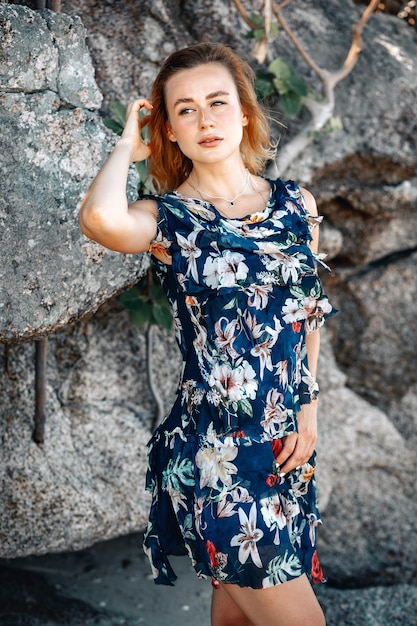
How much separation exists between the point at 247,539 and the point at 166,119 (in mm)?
1123

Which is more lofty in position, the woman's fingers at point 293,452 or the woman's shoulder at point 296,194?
the woman's shoulder at point 296,194

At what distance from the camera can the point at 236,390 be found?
1898 mm

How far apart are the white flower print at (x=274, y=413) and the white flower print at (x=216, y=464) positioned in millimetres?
105

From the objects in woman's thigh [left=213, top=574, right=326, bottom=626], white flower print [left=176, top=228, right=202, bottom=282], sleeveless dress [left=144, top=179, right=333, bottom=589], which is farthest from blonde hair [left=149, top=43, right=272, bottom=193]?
woman's thigh [left=213, top=574, right=326, bottom=626]

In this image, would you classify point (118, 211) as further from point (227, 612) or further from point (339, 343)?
point (339, 343)

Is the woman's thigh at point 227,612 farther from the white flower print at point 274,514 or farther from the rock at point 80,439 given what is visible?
the rock at point 80,439

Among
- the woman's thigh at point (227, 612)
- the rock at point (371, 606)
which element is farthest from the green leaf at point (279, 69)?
the rock at point (371, 606)

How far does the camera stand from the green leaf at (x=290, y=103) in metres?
3.00

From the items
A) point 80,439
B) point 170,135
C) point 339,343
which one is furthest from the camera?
point 339,343

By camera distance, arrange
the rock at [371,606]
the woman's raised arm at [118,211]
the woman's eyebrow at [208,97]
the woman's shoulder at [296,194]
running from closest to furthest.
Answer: the woman's raised arm at [118,211] → the woman's eyebrow at [208,97] → the woman's shoulder at [296,194] → the rock at [371,606]

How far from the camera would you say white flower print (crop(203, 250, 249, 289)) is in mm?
1869

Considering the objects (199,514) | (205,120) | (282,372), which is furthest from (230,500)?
(205,120)

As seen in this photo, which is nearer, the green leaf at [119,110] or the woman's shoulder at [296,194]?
the woman's shoulder at [296,194]

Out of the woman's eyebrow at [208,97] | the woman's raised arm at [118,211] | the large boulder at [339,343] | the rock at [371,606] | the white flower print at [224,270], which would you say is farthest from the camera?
the rock at [371,606]
